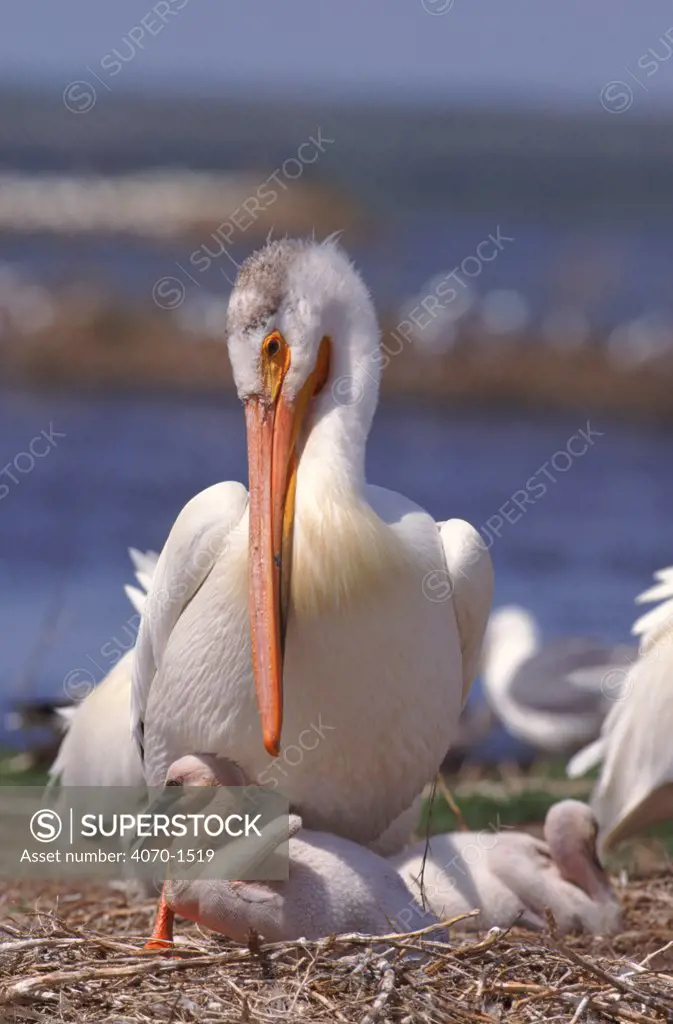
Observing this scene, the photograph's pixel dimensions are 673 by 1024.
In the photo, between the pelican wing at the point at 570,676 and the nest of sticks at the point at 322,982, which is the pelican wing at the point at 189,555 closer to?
the nest of sticks at the point at 322,982

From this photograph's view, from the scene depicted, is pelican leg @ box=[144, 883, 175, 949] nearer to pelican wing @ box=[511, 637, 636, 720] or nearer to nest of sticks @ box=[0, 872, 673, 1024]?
nest of sticks @ box=[0, 872, 673, 1024]

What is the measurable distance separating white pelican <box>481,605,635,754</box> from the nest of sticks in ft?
14.6

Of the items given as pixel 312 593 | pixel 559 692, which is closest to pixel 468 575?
pixel 312 593

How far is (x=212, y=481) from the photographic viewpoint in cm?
1447

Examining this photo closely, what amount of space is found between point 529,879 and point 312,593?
4.76 ft

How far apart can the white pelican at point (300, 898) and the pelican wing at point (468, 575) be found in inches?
31.0

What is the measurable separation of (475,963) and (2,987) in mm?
1117

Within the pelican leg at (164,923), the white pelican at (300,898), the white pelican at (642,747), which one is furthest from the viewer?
the white pelican at (642,747)

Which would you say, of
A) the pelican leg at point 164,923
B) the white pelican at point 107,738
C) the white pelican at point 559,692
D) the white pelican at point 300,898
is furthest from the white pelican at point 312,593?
the white pelican at point 559,692

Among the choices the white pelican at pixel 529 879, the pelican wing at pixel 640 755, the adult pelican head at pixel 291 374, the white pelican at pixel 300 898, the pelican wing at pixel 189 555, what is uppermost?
the adult pelican head at pixel 291 374

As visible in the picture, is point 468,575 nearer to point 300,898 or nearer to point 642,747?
point 300,898

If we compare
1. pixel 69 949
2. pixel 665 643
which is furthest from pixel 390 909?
pixel 665 643

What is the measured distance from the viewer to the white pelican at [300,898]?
4355 millimetres

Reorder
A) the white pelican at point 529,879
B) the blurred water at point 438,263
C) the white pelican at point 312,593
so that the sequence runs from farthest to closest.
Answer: the blurred water at point 438,263, the white pelican at point 529,879, the white pelican at point 312,593
